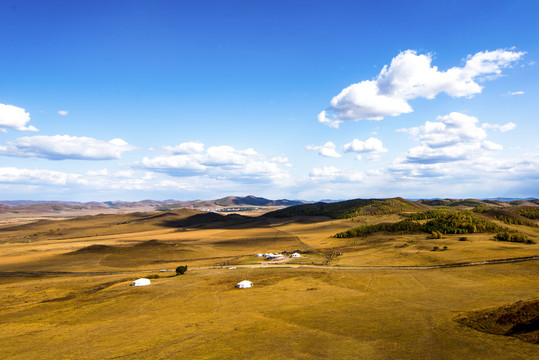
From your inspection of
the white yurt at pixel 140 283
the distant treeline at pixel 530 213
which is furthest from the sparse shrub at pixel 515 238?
the white yurt at pixel 140 283

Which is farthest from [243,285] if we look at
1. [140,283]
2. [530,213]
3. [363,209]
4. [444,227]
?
[363,209]

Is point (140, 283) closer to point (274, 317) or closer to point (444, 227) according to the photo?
point (274, 317)

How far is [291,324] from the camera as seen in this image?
2695cm

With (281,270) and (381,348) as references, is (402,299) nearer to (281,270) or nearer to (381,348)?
(381,348)

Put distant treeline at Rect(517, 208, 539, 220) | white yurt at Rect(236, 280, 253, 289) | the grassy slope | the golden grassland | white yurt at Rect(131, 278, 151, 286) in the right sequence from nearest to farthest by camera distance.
Result: the grassy slope < the golden grassland < white yurt at Rect(236, 280, 253, 289) < white yurt at Rect(131, 278, 151, 286) < distant treeline at Rect(517, 208, 539, 220)

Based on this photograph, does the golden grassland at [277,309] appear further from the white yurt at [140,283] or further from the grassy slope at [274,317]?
the white yurt at [140,283]

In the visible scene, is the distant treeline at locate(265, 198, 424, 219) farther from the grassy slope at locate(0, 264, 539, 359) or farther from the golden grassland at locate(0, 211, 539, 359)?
the grassy slope at locate(0, 264, 539, 359)

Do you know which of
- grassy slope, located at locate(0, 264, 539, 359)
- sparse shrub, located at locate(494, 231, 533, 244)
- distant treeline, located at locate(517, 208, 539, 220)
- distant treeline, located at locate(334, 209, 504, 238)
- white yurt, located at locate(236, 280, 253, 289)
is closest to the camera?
grassy slope, located at locate(0, 264, 539, 359)

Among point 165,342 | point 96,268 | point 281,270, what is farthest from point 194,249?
point 165,342

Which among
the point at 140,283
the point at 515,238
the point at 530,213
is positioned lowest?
the point at 140,283

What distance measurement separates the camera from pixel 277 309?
3184 cm

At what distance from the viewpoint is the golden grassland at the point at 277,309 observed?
21547 mm

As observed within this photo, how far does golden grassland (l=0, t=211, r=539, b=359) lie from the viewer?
70.7 feet

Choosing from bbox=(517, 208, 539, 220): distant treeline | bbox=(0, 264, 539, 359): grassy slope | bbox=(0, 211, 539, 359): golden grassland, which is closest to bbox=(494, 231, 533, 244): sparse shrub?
bbox=(0, 211, 539, 359): golden grassland
